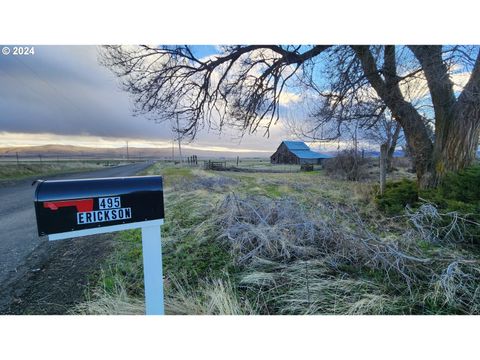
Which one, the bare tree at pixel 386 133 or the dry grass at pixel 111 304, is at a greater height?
the bare tree at pixel 386 133

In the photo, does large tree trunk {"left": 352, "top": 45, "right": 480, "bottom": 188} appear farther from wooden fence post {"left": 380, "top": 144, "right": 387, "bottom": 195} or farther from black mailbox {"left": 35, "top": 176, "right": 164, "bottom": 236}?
black mailbox {"left": 35, "top": 176, "right": 164, "bottom": 236}

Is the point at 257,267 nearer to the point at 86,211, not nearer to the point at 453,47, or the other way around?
the point at 86,211

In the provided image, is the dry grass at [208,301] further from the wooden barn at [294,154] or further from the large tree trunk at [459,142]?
the large tree trunk at [459,142]

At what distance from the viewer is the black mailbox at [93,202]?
1030 millimetres

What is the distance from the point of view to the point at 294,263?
196 centimetres

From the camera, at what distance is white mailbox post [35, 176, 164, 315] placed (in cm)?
103

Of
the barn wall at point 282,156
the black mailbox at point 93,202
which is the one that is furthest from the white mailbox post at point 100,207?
the barn wall at point 282,156

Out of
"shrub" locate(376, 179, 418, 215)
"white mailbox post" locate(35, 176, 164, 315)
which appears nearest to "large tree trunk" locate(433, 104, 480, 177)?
"shrub" locate(376, 179, 418, 215)

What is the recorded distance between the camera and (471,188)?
2.44 m

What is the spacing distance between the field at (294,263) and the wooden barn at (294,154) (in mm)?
221

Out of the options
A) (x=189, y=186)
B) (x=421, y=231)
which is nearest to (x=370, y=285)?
(x=421, y=231)

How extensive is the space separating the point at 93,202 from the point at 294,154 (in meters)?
2.30

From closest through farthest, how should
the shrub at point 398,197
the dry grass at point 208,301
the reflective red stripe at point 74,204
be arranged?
1. the reflective red stripe at point 74,204
2. the dry grass at point 208,301
3. the shrub at point 398,197
